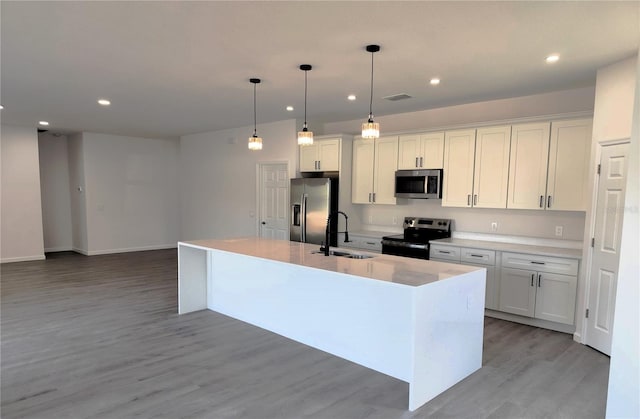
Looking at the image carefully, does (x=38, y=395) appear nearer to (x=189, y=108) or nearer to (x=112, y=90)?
(x=112, y=90)

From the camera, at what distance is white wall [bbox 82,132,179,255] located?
8406 mm

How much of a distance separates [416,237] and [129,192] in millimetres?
6997

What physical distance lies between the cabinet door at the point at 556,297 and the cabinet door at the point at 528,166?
828mm

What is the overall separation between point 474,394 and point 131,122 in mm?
6837

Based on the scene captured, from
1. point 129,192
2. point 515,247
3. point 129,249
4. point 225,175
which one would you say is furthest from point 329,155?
point 129,249

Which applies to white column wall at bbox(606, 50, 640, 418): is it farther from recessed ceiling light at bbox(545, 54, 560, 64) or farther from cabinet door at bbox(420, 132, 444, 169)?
cabinet door at bbox(420, 132, 444, 169)

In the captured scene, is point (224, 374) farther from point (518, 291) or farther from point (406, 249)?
point (518, 291)

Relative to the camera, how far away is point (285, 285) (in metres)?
3.80

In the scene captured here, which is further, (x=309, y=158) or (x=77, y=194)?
(x=77, y=194)

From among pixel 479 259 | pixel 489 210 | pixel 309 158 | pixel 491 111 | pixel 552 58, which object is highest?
pixel 552 58

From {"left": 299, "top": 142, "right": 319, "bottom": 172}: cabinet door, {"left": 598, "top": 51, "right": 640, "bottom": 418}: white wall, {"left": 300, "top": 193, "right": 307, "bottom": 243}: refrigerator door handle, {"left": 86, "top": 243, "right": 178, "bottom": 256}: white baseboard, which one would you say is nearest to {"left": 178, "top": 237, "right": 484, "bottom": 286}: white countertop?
{"left": 598, "top": 51, "right": 640, "bottom": 418}: white wall

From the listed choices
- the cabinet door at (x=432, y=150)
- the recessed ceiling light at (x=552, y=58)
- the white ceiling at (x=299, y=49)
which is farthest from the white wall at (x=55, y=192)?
the recessed ceiling light at (x=552, y=58)

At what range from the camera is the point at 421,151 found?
5.23 m

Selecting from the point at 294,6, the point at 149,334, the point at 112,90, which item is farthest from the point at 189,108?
the point at 294,6
